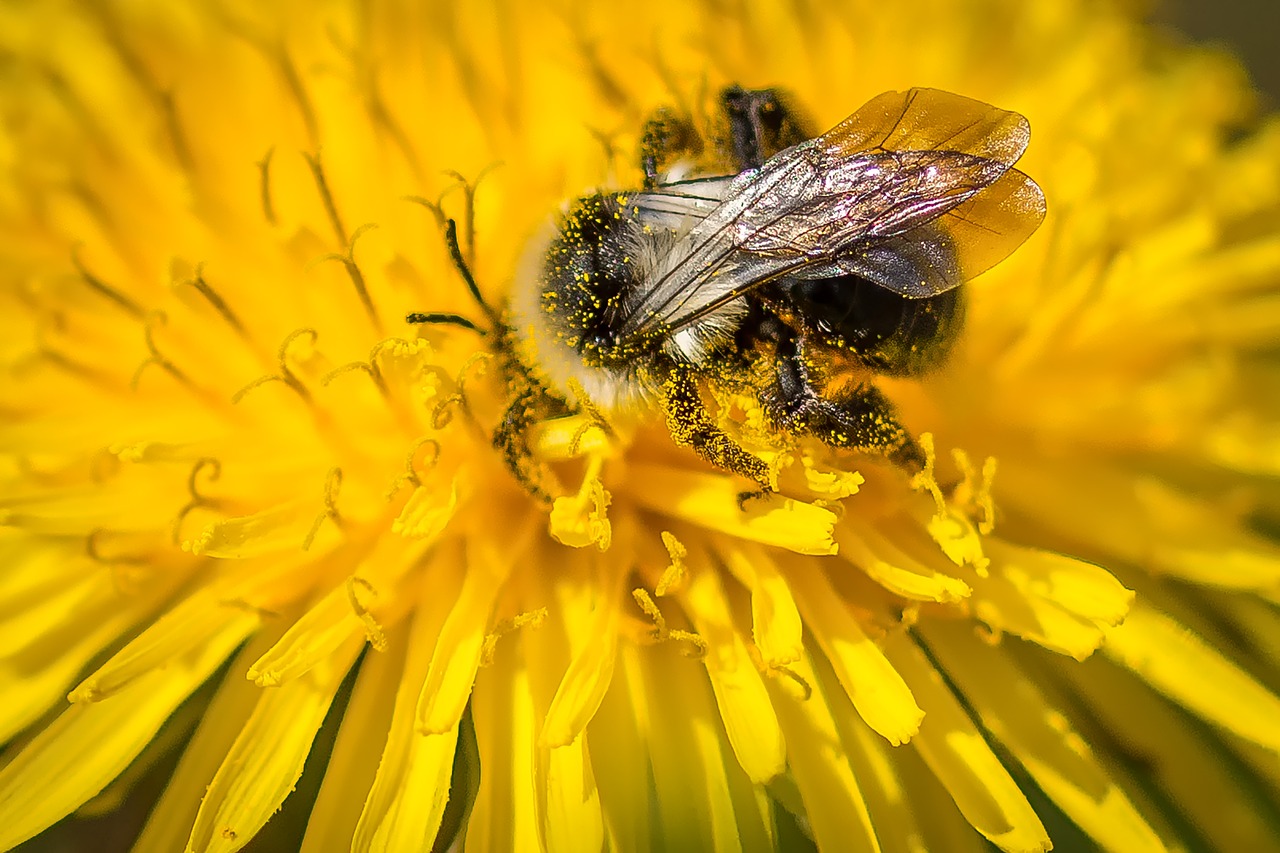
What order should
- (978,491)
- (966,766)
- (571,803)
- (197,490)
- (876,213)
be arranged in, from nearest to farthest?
(876,213) < (571,803) < (966,766) < (197,490) < (978,491)

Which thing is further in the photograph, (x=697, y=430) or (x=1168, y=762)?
(x=1168, y=762)

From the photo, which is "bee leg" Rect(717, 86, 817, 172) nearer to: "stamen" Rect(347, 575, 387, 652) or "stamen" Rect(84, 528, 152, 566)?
"stamen" Rect(347, 575, 387, 652)

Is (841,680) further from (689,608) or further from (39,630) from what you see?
(39,630)

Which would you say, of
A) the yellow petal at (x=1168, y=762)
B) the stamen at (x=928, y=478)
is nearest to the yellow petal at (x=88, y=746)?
the stamen at (x=928, y=478)

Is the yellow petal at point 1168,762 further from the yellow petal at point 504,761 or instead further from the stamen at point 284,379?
the stamen at point 284,379

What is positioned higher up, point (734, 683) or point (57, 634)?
point (57, 634)

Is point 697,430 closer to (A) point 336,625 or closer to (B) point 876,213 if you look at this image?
(B) point 876,213

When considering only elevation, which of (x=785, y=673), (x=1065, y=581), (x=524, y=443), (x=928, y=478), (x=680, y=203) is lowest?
(x=1065, y=581)

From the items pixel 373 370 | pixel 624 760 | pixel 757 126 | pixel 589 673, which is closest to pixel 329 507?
pixel 373 370
